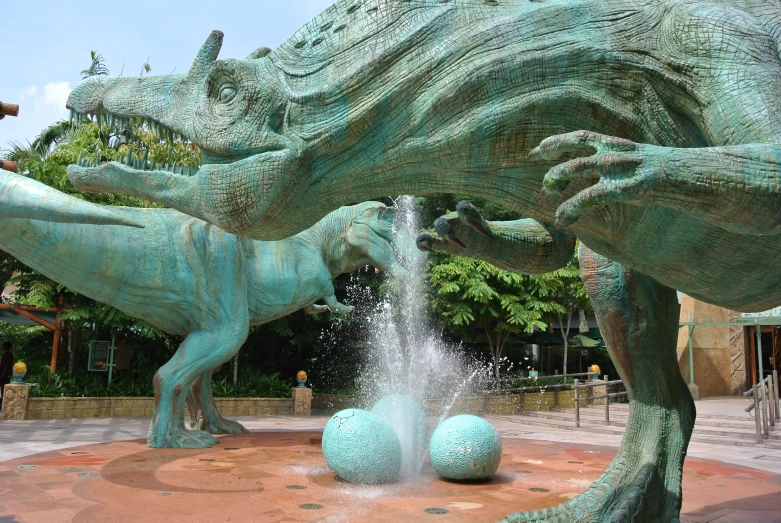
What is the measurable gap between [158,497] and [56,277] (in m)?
3.14

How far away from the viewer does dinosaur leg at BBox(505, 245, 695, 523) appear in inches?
127

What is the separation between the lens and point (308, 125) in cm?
256

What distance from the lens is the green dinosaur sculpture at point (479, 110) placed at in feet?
7.58

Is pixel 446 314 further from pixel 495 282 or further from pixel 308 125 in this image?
pixel 308 125

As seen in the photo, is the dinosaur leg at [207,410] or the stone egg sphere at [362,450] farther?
the dinosaur leg at [207,410]

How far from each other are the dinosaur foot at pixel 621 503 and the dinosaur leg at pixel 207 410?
5.56 metres

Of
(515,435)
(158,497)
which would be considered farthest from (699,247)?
(515,435)

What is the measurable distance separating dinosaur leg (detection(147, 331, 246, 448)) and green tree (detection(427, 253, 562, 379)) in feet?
27.7

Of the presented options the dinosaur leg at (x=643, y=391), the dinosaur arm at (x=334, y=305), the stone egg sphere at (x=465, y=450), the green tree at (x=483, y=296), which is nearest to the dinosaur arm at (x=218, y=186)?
the dinosaur leg at (x=643, y=391)

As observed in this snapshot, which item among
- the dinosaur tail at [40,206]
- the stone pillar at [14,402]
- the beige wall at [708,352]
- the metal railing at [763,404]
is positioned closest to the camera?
the dinosaur tail at [40,206]

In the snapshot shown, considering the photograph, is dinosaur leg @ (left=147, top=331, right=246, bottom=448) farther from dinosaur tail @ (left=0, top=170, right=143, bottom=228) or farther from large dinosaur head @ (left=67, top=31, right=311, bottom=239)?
large dinosaur head @ (left=67, top=31, right=311, bottom=239)

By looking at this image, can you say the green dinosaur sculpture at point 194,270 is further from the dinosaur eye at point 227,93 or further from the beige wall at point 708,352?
the beige wall at point 708,352

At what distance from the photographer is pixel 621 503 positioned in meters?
3.12

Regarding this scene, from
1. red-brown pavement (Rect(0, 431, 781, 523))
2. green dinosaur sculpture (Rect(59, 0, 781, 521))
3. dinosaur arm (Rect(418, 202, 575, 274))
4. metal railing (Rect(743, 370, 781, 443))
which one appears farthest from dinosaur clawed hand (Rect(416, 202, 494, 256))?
metal railing (Rect(743, 370, 781, 443))
